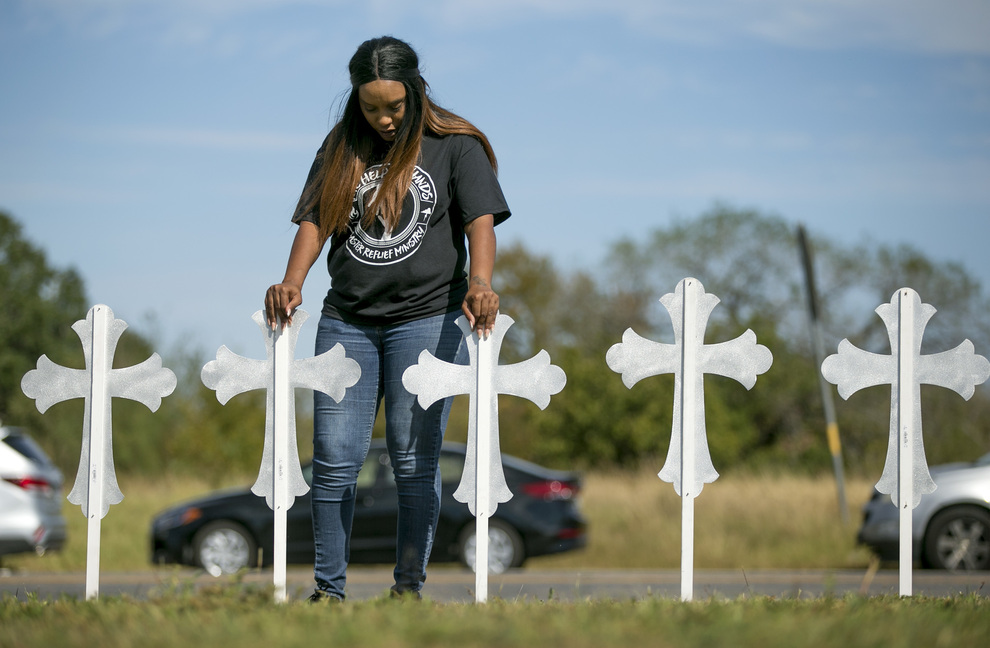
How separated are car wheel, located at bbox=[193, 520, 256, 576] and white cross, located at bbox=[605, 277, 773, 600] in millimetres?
8376

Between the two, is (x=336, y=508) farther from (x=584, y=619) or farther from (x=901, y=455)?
(x=901, y=455)

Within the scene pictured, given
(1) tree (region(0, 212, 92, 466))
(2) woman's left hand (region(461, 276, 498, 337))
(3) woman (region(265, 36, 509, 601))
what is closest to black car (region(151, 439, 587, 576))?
(3) woman (region(265, 36, 509, 601))

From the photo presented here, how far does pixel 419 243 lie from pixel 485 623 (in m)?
1.81

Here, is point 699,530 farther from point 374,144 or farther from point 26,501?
point 374,144

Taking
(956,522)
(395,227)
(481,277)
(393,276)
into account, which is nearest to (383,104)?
(395,227)

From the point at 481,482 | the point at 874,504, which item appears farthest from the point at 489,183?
the point at 874,504

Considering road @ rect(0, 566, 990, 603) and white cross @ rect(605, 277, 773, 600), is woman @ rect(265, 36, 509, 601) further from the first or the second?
road @ rect(0, 566, 990, 603)

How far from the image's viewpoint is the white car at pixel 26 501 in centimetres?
1041

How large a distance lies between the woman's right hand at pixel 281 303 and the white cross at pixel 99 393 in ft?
1.57

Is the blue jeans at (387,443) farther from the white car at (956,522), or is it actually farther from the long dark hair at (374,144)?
the white car at (956,522)

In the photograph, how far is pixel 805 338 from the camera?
Result: 38312 mm

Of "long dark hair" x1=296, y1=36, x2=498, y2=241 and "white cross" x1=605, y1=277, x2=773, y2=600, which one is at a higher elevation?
"long dark hair" x1=296, y1=36, x2=498, y2=241

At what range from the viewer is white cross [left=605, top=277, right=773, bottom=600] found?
13.2 feet

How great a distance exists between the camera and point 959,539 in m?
→ 9.80
